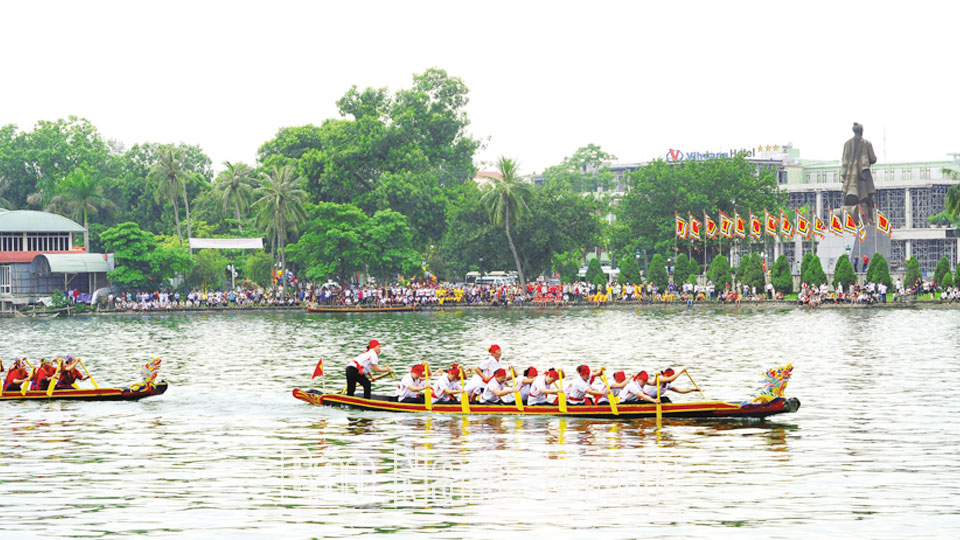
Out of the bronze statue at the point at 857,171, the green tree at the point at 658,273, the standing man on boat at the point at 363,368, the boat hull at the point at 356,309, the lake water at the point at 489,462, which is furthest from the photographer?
the green tree at the point at 658,273

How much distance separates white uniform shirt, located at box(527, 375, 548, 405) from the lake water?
2.09 ft

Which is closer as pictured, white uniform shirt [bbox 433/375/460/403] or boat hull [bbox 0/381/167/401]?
white uniform shirt [bbox 433/375/460/403]

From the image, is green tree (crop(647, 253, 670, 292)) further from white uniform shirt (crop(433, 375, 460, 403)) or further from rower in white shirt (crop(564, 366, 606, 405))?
rower in white shirt (crop(564, 366, 606, 405))

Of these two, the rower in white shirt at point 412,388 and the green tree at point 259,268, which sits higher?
the green tree at point 259,268

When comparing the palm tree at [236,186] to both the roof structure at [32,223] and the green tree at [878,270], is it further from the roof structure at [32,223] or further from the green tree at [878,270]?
the green tree at [878,270]

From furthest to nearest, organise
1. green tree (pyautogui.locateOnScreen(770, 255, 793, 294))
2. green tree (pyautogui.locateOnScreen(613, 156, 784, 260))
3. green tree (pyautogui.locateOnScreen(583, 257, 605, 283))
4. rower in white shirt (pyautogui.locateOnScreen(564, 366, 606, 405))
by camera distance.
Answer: green tree (pyautogui.locateOnScreen(613, 156, 784, 260))
green tree (pyautogui.locateOnScreen(583, 257, 605, 283))
green tree (pyautogui.locateOnScreen(770, 255, 793, 294))
rower in white shirt (pyautogui.locateOnScreen(564, 366, 606, 405))

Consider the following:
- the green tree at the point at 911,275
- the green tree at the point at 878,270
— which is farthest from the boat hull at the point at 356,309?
the green tree at the point at 911,275

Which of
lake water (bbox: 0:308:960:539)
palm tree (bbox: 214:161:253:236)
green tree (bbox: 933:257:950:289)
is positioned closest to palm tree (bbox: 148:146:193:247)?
palm tree (bbox: 214:161:253:236)

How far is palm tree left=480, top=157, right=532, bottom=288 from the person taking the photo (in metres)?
105

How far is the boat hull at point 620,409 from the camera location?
104 feet

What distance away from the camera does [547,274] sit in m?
142

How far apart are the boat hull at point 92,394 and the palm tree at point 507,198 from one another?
68.1 meters

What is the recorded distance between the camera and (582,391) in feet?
109

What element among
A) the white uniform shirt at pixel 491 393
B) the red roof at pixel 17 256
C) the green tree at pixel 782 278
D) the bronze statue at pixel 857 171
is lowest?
the white uniform shirt at pixel 491 393
